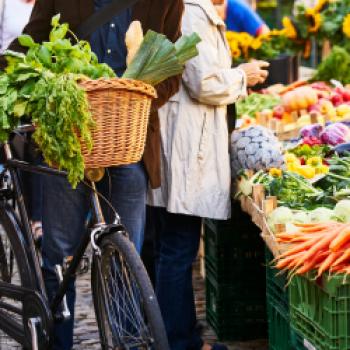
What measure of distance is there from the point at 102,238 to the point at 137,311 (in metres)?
0.34

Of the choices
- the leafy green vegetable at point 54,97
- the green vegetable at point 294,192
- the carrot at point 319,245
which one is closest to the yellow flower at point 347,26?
the green vegetable at point 294,192

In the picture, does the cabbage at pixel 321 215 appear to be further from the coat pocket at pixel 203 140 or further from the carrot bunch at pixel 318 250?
the coat pocket at pixel 203 140

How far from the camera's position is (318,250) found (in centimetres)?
397

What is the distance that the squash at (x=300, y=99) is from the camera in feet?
25.2

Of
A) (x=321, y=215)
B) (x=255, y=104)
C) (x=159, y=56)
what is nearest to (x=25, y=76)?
(x=159, y=56)

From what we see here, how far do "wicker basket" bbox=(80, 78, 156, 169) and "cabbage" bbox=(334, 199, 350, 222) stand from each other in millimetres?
1039

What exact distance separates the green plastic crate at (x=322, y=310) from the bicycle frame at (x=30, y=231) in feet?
2.74

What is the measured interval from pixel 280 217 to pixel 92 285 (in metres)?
0.90

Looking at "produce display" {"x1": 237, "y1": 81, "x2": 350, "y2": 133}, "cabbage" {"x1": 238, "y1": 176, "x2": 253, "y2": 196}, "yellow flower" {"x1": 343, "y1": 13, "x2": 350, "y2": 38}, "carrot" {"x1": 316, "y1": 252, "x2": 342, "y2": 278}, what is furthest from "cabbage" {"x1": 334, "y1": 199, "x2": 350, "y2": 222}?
"yellow flower" {"x1": 343, "y1": 13, "x2": 350, "y2": 38}

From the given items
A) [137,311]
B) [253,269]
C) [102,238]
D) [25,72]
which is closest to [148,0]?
[25,72]

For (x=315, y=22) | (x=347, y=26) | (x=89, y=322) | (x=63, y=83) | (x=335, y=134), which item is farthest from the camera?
(x=315, y=22)

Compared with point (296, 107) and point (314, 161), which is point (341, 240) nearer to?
point (314, 161)

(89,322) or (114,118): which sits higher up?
(114,118)

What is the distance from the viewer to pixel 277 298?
15.4ft
